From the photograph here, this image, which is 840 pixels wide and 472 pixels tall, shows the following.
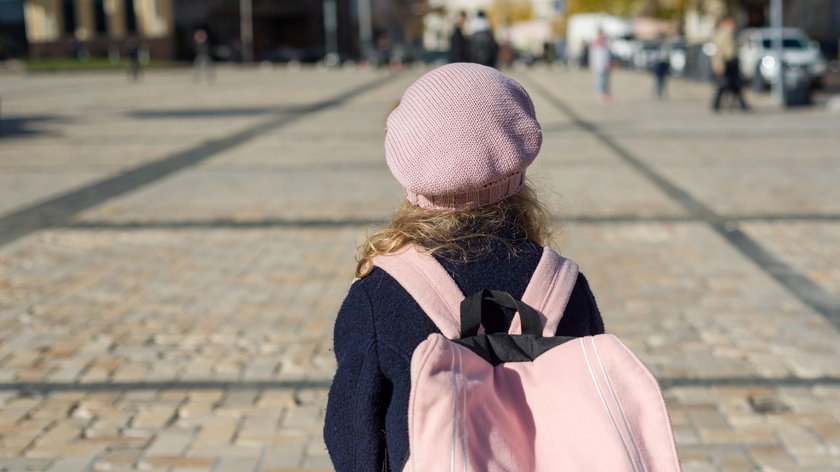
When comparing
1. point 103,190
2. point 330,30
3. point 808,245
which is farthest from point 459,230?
point 330,30

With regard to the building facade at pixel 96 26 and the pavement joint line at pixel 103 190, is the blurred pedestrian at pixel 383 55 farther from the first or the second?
the pavement joint line at pixel 103 190

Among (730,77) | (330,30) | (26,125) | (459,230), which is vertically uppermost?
(330,30)

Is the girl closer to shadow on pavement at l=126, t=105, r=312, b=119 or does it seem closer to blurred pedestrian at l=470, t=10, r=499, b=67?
blurred pedestrian at l=470, t=10, r=499, b=67

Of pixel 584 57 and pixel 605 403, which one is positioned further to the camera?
pixel 584 57

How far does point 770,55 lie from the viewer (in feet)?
89.8

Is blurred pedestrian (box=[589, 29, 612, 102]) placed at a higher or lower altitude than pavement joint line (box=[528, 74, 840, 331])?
higher

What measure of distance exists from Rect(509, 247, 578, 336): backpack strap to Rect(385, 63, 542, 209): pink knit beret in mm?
156

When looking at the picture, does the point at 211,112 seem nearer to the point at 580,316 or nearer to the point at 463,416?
the point at 580,316

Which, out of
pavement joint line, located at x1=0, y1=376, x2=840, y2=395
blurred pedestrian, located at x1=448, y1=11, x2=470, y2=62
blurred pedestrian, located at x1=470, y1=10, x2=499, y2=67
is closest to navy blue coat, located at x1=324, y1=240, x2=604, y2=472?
pavement joint line, located at x1=0, y1=376, x2=840, y2=395

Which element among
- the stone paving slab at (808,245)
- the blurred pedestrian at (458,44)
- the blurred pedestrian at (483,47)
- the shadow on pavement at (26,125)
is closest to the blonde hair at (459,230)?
the stone paving slab at (808,245)

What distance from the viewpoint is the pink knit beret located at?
1.74 m

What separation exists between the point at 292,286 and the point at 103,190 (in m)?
4.54

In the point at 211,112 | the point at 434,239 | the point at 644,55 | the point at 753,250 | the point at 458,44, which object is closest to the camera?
the point at 434,239

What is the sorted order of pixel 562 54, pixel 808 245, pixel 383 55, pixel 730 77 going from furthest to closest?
pixel 562 54 < pixel 383 55 < pixel 730 77 < pixel 808 245
